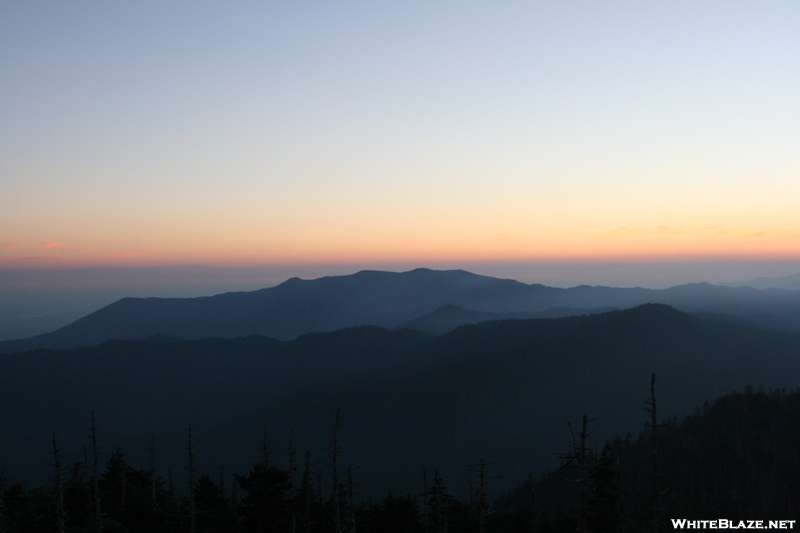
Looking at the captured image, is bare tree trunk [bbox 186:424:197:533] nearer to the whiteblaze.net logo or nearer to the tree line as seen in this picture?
the tree line

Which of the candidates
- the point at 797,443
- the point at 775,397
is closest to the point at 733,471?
the point at 797,443

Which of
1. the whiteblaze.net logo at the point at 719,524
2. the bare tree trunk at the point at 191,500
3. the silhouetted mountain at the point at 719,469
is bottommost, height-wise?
the silhouetted mountain at the point at 719,469

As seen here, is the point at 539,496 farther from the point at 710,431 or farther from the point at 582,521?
the point at 582,521

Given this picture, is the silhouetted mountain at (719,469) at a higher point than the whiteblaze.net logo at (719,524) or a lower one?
lower

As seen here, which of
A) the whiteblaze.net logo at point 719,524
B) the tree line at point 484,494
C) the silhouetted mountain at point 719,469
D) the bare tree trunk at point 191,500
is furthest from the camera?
the silhouetted mountain at point 719,469

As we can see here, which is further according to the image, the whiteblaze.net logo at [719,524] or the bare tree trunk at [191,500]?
the whiteblaze.net logo at [719,524]

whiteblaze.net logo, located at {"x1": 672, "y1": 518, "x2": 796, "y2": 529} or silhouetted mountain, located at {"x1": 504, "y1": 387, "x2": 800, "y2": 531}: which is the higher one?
whiteblaze.net logo, located at {"x1": 672, "y1": 518, "x2": 796, "y2": 529}

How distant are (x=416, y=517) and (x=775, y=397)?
127068 millimetres

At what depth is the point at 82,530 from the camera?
3866 cm

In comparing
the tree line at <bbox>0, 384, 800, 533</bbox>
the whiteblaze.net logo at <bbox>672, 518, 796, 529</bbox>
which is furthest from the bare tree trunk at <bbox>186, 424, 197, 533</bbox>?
the whiteblaze.net logo at <bbox>672, 518, 796, 529</bbox>

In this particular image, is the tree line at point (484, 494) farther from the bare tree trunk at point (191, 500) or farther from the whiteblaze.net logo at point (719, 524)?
the whiteblaze.net logo at point (719, 524)

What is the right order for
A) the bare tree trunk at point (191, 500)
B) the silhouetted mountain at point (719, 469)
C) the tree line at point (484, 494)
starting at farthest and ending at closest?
the silhouetted mountain at point (719, 469), the tree line at point (484, 494), the bare tree trunk at point (191, 500)

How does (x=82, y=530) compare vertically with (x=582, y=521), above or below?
below

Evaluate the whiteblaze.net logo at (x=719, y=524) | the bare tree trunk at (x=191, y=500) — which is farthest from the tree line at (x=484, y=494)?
the whiteblaze.net logo at (x=719, y=524)
